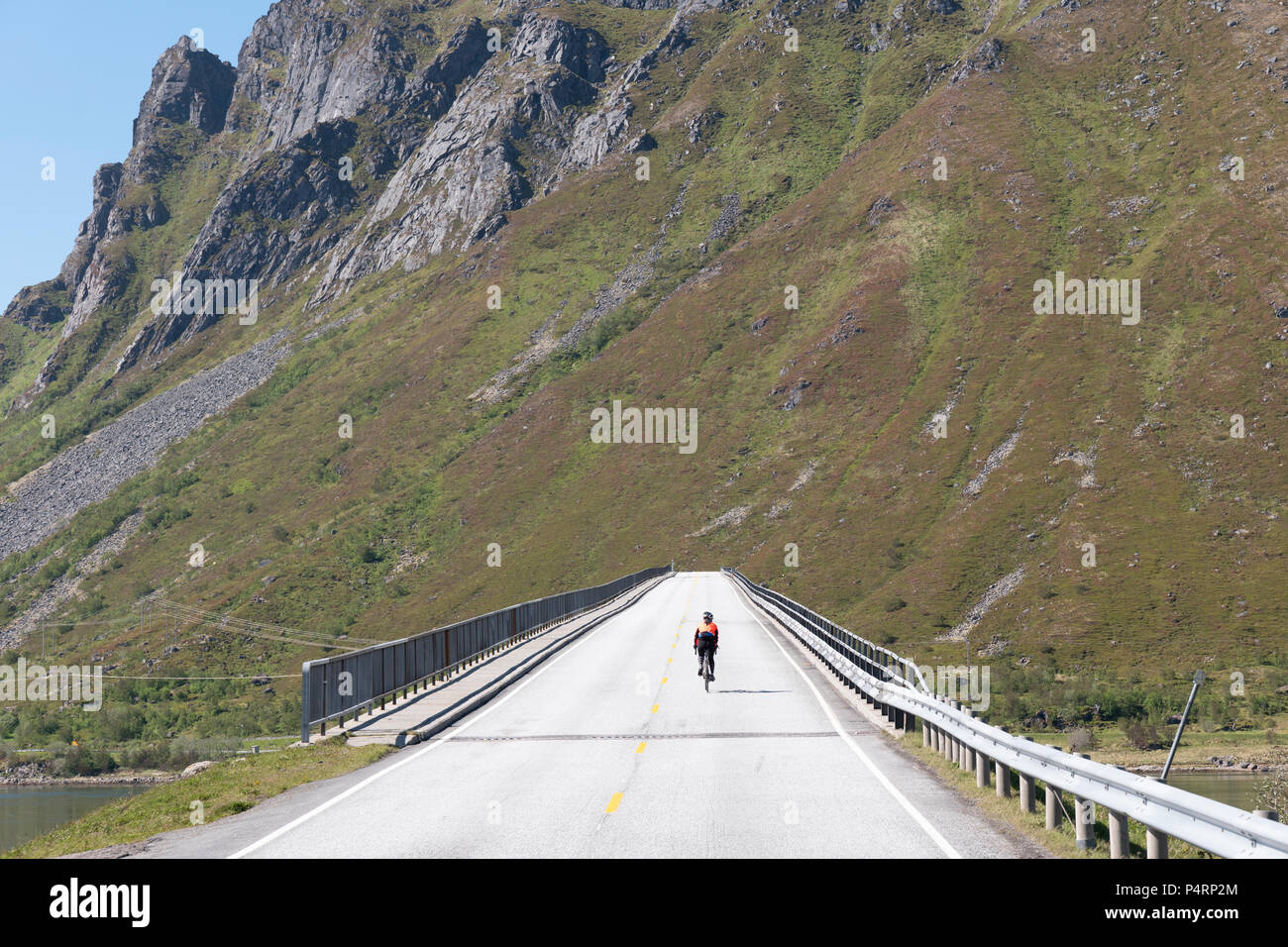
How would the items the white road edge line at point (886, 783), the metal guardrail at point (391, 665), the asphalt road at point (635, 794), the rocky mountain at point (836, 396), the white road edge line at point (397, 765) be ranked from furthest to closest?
the rocky mountain at point (836, 396)
the metal guardrail at point (391, 665)
the white road edge line at point (397, 765)
the asphalt road at point (635, 794)
the white road edge line at point (886, 783)

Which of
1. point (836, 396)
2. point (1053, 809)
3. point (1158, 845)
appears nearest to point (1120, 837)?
point (1158, 845)

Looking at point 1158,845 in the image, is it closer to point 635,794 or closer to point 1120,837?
point 1120,837

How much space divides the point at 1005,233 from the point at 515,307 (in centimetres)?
6919

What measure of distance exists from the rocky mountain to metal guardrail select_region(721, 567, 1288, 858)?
6332 cm

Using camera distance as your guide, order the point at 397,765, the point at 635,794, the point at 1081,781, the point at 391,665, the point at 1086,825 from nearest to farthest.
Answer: the point at 1086,825
the point at 1081,781
the point at 635,794
the point at 397,765
the point at 391,665

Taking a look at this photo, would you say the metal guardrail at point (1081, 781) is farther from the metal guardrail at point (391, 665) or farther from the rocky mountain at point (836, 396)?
the rocky mountain at point (836, 396)

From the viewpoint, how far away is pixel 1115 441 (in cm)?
9688

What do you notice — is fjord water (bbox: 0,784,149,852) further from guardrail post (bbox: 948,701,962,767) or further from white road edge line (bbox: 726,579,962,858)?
guardrail post (bbox: 948,701,962,767)

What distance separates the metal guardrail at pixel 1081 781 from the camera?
7.77 m

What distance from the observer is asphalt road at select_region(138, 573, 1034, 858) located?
10867 mm

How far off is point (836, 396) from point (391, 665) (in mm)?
102382

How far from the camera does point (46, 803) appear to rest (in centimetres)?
7912

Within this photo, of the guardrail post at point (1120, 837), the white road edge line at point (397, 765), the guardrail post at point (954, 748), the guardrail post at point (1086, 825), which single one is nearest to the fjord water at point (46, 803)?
the white road edge line at point (397, 765)

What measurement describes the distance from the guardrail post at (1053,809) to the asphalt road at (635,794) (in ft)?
1.72
